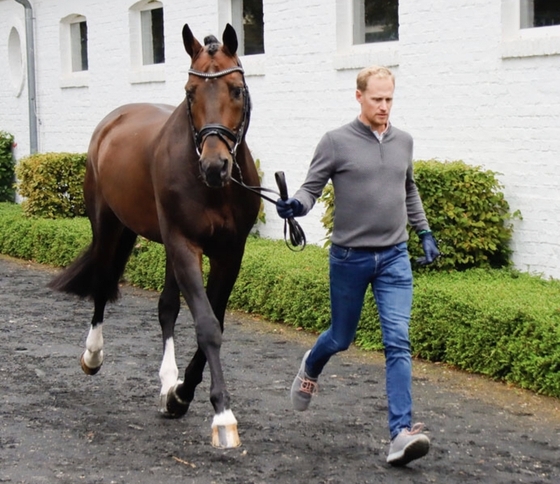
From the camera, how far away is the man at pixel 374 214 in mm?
5582

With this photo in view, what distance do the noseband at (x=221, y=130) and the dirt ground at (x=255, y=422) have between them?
5.27ft

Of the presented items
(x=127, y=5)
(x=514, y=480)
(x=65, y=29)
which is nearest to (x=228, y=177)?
(x=514, y=480)

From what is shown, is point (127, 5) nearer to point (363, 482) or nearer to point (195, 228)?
point (195, 228)

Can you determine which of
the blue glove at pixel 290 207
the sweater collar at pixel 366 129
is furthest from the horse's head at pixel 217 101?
the sweater collar at pixel 366 129

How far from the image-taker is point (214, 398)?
18.7 feet

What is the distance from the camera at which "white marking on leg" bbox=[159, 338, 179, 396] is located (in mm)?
6703

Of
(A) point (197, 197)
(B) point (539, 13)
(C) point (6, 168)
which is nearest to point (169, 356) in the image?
(A) point (197, 197)

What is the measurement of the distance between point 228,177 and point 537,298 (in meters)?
3.12

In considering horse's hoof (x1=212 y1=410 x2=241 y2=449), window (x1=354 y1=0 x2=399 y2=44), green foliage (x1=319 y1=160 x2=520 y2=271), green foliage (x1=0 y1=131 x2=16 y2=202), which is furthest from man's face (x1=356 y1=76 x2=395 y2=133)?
green foliage (x1=0 y1=131 x2=16 y2=202)

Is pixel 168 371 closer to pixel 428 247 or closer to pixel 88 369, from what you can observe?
pixel 88 369

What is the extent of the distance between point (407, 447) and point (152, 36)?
11.2m

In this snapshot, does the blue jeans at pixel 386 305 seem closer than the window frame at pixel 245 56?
Yes

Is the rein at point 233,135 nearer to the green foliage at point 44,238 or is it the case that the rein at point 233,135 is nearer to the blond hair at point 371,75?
the blond hair at point 371,75

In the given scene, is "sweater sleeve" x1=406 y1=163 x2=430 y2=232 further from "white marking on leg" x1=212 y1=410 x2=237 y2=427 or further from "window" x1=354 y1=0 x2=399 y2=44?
"window" x1=354 y1=0 x2=399 y2=44
